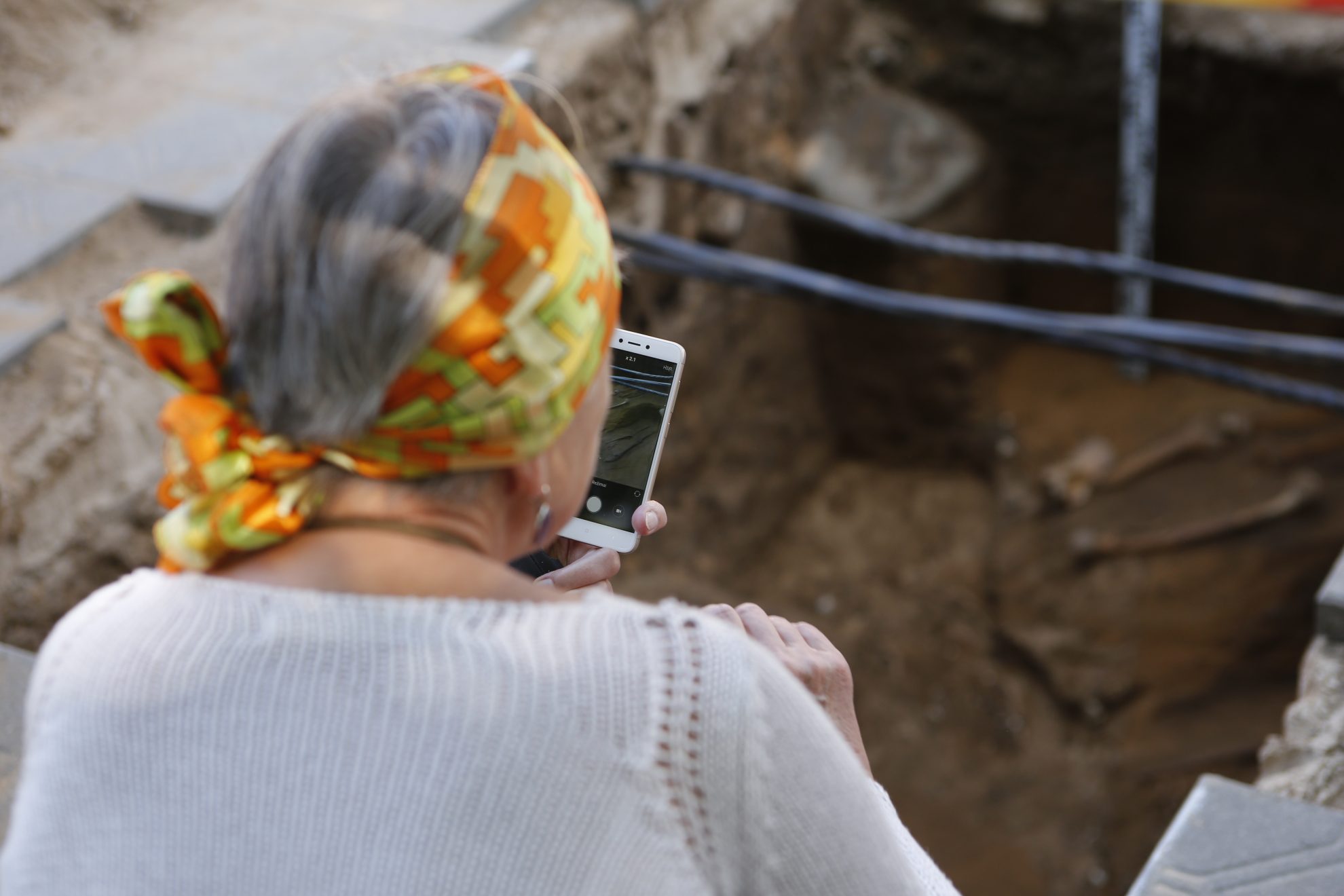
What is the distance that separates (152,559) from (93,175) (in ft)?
2.82

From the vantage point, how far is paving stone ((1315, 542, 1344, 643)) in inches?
74.6

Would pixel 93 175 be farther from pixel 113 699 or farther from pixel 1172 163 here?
pixel 1172 163

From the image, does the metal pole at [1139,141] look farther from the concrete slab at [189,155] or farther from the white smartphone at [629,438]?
the white smartphone at [629,438]

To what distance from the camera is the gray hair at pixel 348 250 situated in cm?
72

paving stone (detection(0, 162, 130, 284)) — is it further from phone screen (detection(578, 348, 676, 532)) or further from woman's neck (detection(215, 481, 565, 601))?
woman's neck (detection(215, 481, 565, 601))

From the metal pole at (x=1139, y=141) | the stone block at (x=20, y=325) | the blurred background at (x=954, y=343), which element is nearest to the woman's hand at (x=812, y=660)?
the stone block at (x=20, y=325)

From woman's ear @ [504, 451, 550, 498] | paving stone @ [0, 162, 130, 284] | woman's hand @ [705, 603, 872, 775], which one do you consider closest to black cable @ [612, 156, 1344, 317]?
paving stone @ [0, 162, 130, 284]

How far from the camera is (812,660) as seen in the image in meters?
1.03

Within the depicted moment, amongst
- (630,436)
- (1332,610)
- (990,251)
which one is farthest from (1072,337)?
(630,436)

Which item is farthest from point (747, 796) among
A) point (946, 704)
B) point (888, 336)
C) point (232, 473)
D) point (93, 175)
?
point (888, 336)

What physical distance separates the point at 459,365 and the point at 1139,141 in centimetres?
369

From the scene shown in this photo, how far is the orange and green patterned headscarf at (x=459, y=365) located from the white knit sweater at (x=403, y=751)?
6 cm

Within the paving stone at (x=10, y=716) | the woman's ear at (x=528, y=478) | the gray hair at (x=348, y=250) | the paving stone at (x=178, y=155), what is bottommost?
the paving stone at (x=10, y=716)

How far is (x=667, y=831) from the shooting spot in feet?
2.57
